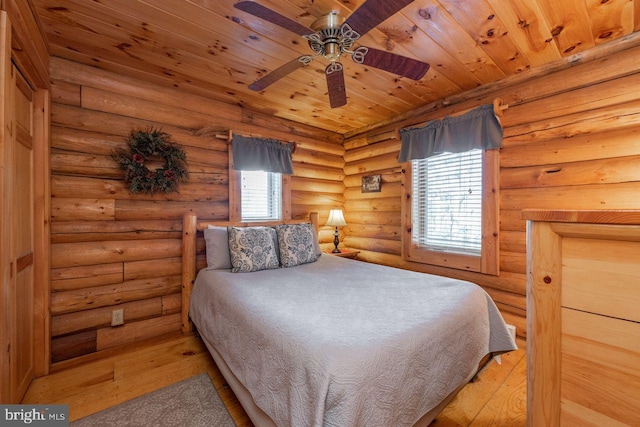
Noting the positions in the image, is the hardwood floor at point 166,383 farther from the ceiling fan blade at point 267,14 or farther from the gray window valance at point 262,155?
the ceiling fan blade at point 267,14

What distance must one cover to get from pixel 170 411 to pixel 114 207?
5.78ft

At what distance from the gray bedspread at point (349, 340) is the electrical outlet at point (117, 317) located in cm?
83

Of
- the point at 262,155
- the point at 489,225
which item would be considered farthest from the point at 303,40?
the point at 489,225

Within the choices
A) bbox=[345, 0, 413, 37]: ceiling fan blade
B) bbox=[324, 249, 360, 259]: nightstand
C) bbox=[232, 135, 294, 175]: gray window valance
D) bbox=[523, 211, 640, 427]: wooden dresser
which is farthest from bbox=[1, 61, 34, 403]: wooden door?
bbox=[324, 249, 360, 259]: nightstand

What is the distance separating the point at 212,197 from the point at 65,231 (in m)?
1.25

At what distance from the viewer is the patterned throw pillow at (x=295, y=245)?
2.76m

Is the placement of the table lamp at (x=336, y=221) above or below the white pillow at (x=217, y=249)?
above

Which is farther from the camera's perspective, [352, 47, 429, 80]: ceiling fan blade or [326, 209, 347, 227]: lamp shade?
[326, 209, 347, 227]: lamp shade

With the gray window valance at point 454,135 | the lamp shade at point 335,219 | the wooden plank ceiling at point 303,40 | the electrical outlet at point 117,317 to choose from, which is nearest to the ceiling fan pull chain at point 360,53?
the wooden plank ceiling at point 303,40

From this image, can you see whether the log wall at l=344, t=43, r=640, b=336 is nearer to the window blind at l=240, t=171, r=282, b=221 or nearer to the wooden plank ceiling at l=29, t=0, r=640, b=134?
the wooden plank ceiling at l=29, t=0, r=640, b=134

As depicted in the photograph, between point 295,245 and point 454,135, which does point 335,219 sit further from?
point 454,135

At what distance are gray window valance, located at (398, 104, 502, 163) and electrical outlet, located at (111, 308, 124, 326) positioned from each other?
133 inches

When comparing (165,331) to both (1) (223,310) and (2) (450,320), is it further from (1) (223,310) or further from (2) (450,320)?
(2) (450,320)

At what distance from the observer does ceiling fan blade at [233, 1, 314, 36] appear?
1.24 metres
